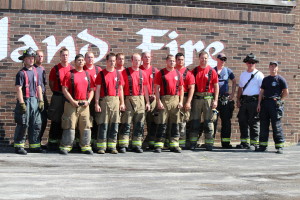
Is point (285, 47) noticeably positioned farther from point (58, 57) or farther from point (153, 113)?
point (58, 57)

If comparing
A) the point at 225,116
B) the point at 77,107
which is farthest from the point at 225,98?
the point at 77,107

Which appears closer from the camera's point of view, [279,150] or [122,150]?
[122,150]

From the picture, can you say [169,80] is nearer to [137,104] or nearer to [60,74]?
[137,104]

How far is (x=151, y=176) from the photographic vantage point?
895cm

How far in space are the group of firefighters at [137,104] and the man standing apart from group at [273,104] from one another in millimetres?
21

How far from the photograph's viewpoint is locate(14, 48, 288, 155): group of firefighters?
11477 mm

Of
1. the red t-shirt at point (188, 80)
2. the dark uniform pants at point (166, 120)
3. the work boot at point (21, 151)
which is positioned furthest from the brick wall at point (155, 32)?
the dark uniform pants at point (166, 120)

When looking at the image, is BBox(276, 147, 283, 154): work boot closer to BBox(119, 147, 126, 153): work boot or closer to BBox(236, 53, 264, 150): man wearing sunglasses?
BBox(236, 53, 264, 150): man wearing sunglasses

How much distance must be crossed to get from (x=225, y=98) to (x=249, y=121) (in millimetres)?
735

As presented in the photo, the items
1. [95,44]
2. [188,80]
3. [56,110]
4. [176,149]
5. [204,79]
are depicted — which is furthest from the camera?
[95,44]

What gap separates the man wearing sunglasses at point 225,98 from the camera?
1290 cm

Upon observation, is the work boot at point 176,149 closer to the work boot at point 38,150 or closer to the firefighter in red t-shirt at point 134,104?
the firefighter in red t-shirt at point 134,104

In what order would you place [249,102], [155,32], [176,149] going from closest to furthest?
[176,149] → [249,102] → [155,32]

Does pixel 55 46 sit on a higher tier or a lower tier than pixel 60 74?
higher
